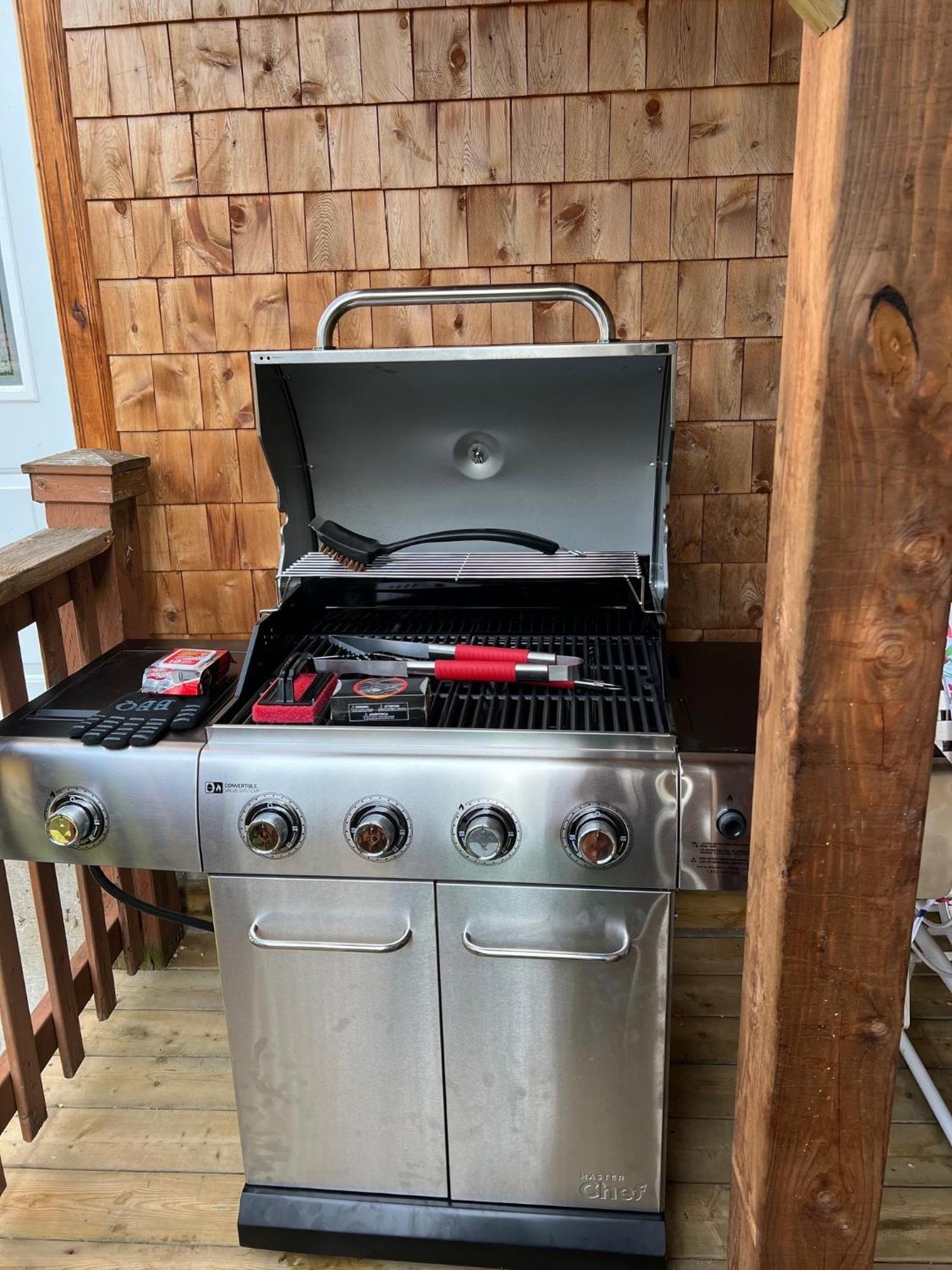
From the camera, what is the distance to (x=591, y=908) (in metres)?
1.33

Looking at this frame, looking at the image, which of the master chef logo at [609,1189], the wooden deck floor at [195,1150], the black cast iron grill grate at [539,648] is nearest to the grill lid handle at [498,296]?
the black cast iron grill grate at [539,648]

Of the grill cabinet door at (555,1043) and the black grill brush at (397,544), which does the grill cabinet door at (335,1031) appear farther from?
the black grill brush at (397,544)

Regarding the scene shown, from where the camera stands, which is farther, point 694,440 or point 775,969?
point 694,440

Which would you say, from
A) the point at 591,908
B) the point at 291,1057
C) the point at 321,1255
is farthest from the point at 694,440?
the point at 321,1255

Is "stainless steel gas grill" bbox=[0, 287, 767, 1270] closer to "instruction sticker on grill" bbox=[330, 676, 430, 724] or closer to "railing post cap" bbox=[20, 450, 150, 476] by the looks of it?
"instruction sticker on grill" bbox=[330, 676, 430, 724]

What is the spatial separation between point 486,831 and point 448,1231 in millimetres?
719

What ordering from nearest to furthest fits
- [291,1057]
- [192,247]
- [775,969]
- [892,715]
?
[892,715] → [775,969] → [291,1057] → [192,247]

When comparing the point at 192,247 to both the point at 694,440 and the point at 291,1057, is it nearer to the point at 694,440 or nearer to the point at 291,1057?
the point at 694,440

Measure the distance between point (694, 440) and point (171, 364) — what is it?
1084mm

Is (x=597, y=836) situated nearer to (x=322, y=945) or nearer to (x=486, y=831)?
(x=486, y=831)

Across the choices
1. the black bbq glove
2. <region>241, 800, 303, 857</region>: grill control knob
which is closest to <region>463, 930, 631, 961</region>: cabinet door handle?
<region>241, 800, 303, 857</region>: grill control knob

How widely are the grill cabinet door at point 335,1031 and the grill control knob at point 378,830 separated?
7 centimetres

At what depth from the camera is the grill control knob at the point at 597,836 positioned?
1.26 metres

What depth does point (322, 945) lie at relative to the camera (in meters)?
1.38
